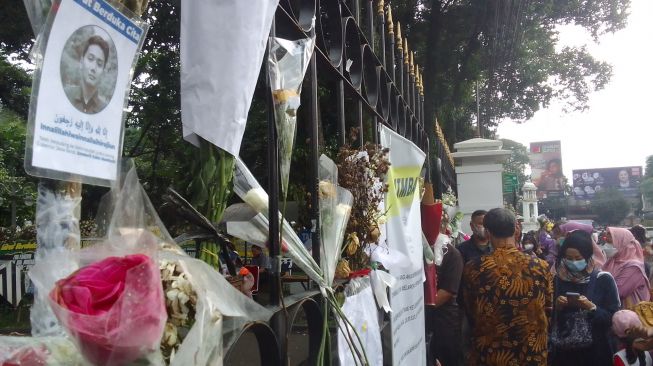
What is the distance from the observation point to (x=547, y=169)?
58688mm

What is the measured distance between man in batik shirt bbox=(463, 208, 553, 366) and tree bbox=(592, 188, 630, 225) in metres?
64.7

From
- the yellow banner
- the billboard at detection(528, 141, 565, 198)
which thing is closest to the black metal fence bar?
the yellow banner

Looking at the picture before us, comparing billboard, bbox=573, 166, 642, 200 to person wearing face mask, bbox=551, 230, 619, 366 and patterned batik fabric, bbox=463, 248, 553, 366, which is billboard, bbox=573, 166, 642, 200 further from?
patterned batik fabric, bbox=463, 248, 553, 366

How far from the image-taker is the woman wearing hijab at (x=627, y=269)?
15.1 ft

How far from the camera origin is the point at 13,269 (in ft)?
35.7

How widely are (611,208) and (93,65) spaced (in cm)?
6811

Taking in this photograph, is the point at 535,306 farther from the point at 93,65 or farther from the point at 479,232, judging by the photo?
the point at 93,65

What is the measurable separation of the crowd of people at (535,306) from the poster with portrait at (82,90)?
7.78 ft

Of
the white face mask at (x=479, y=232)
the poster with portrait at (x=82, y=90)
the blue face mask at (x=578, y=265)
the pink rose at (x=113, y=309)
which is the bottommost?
the blue face mask at (x=578, y=265)

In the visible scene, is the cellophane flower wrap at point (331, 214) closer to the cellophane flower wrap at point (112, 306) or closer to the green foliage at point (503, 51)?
the cellophane flower wrap at point (112, 306)

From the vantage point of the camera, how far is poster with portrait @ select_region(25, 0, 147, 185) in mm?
1211

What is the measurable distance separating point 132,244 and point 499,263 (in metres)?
2.40

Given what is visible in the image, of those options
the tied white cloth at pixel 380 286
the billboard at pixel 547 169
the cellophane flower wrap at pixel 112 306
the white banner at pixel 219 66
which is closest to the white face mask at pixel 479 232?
the tied white cloth at pixel 380 286

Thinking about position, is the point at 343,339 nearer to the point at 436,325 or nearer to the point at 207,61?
the point at 207,61
